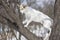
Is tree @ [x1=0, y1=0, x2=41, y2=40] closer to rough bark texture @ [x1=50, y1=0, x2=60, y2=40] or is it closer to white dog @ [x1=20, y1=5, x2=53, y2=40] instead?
rough bark texture @ [x1=50, y1=0, x2=60, y2=40]

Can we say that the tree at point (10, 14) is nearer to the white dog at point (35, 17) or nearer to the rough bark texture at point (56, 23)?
the rough bark texture at point (56, 23)

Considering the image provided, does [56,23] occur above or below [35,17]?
above

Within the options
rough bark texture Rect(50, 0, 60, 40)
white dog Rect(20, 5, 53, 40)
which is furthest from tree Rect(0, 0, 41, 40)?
white dog Rect(20, 5, 53, 40)

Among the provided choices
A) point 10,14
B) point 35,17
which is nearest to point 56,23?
point 10,14

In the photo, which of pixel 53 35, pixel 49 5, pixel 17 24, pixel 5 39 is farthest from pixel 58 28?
pixel 49 5

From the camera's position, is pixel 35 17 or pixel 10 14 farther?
pixel 35 17

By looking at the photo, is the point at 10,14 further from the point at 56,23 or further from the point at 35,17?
the point at 35,17

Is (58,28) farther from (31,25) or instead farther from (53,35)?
(31,25)

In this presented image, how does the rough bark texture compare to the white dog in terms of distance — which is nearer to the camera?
the rough bark texture

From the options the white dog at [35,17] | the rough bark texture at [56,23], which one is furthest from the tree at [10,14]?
the white dog at [35,17]

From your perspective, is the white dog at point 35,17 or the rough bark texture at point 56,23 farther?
the white dog at point 35,17

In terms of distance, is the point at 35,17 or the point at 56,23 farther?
the point at 35,17

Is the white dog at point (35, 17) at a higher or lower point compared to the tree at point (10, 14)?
lower

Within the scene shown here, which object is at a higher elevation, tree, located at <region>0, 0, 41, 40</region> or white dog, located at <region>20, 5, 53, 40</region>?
tree, located at <region>0, 0, 41, 40</region>
